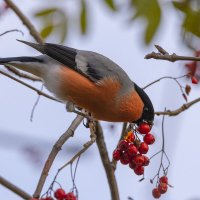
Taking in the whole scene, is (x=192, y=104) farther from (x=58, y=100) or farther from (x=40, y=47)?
(x=40, y=47)

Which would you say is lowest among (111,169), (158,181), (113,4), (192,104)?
(158,181)

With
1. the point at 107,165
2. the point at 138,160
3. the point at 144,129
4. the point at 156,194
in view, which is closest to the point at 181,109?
the point at 144,129

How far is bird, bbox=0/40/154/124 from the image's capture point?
145 inches

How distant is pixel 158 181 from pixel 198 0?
3.57 feet

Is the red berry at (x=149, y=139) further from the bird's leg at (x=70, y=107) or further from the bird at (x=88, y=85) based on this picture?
the bird's leg at (x=70, y=107)

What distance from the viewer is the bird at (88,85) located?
12.1ft

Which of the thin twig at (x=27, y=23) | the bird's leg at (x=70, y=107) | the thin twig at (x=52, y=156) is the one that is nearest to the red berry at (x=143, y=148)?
the thin twig at (x=52, y=156)

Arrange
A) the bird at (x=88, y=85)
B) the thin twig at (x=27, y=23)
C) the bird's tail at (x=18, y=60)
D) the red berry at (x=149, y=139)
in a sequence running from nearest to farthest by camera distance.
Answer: the red berry at (x=149, y=139)
the bird's tail at (x=18, y=60)
the bird at (x=88, y=85)
the thin twig at (x=27, y=23)

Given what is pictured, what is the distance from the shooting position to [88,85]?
3795 mm

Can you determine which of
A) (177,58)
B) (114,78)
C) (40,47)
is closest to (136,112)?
(114,78)

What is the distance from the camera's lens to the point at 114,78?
388 cm

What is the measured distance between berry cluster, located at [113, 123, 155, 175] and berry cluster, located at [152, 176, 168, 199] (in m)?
0.14

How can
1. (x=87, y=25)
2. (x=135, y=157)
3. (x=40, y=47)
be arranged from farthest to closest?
(x=40, y=47) → (x=87, y=25) → (x=135, y=157)

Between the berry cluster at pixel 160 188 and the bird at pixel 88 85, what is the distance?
720 millimetres
